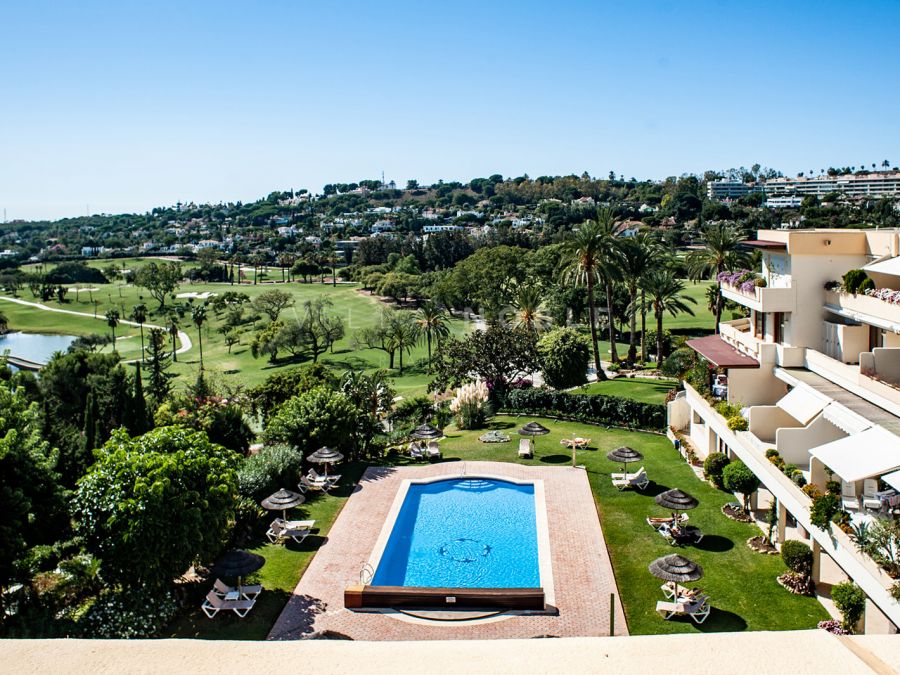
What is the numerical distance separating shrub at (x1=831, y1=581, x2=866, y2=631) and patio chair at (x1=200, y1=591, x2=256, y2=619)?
13.5 meters

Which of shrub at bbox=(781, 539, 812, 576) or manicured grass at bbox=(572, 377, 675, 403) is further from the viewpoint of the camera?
manicured grass at bbox=(572, 377, 675, 403)

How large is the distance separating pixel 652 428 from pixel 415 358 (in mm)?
40985

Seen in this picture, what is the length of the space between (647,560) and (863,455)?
6.58 meters

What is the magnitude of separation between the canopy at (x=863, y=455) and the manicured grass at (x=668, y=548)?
3580 millimetres

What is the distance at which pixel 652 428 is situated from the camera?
1382 inches

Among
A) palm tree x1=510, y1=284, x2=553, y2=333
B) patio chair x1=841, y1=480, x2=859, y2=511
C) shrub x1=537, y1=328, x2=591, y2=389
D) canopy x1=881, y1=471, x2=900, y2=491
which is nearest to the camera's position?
canopy x1=881, y1=471, x2=900, y2=491

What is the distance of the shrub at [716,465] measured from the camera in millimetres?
26609

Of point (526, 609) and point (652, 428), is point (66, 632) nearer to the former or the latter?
point (526, 609)

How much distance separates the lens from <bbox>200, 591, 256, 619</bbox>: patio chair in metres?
18.6

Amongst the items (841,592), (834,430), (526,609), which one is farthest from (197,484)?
(834,430)

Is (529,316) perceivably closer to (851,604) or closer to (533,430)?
(533,430)

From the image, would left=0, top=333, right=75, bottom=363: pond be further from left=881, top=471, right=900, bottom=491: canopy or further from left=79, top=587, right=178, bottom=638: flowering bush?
left=881, top=471, right=900, bottom=491: canopy

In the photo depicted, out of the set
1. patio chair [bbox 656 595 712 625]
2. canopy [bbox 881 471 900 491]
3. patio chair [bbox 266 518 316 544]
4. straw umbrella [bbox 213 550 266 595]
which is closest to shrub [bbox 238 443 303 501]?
patio chair [bbox 266 518 316 544]

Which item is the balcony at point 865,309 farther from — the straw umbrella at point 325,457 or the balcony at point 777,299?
the straw umbrella at point 325,457
